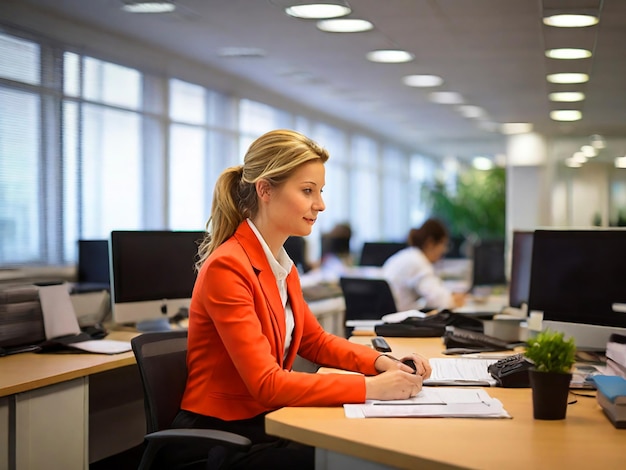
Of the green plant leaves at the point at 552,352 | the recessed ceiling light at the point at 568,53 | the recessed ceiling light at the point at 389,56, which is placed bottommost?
the green plant leaves at the point at 552,352

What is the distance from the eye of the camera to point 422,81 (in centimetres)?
745

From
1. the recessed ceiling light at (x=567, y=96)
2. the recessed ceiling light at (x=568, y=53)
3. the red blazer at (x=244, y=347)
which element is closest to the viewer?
the red blazer at (x=244, y=347)

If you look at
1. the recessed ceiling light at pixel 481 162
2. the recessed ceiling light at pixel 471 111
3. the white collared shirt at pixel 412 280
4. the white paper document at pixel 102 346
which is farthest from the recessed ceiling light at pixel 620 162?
the white paper document at pixel 102 346

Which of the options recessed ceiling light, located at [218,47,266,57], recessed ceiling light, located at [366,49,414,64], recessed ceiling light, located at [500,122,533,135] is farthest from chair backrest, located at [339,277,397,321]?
recessed ceiling light, located at [500,122,533,135]

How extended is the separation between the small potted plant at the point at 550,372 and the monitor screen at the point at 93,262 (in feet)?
10.5

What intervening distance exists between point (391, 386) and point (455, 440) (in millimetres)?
344

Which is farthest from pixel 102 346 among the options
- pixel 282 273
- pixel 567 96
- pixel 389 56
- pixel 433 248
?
pixel 567 96

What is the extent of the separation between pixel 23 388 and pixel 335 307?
3.62 meters

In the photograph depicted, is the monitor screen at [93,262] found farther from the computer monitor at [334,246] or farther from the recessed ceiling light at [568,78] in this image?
the recessed ceiling light at [568,78]

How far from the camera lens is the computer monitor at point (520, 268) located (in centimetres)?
407

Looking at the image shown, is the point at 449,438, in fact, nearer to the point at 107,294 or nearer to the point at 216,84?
the point at 107,294

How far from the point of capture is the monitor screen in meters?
4.55

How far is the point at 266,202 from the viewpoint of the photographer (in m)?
2.26

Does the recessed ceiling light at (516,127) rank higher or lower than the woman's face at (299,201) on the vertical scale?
A: higher
